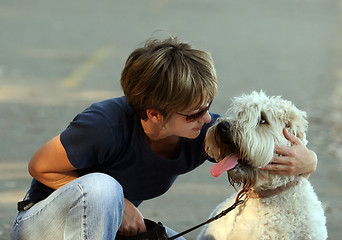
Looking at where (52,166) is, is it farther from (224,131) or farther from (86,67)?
(86,67)

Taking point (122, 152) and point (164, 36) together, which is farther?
point (164, 36)

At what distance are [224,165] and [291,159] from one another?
36 centimetres

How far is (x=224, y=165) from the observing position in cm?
339

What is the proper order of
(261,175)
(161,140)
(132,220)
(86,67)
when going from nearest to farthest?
(261,175), (132,220), (161,140), (86,67)

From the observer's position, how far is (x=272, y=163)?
3.37 m

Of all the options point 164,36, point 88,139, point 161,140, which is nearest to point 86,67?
point 164,36

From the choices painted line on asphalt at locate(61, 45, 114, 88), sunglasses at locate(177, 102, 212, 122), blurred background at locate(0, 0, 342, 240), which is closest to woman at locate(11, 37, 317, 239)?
sunglasses at locate(177, 102, 212, 122)

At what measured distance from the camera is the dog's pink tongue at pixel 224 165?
3344 mm

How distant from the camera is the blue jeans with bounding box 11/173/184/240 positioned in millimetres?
3277

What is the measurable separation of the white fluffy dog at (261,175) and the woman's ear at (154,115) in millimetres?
286

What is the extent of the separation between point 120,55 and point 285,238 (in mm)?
6946

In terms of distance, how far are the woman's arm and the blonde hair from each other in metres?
0.48

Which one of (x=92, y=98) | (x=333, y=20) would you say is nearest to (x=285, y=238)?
(x=92, y=98)

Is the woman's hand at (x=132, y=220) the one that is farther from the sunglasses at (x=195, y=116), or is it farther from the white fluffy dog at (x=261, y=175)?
the sunglasses at (x=195, y=116)
